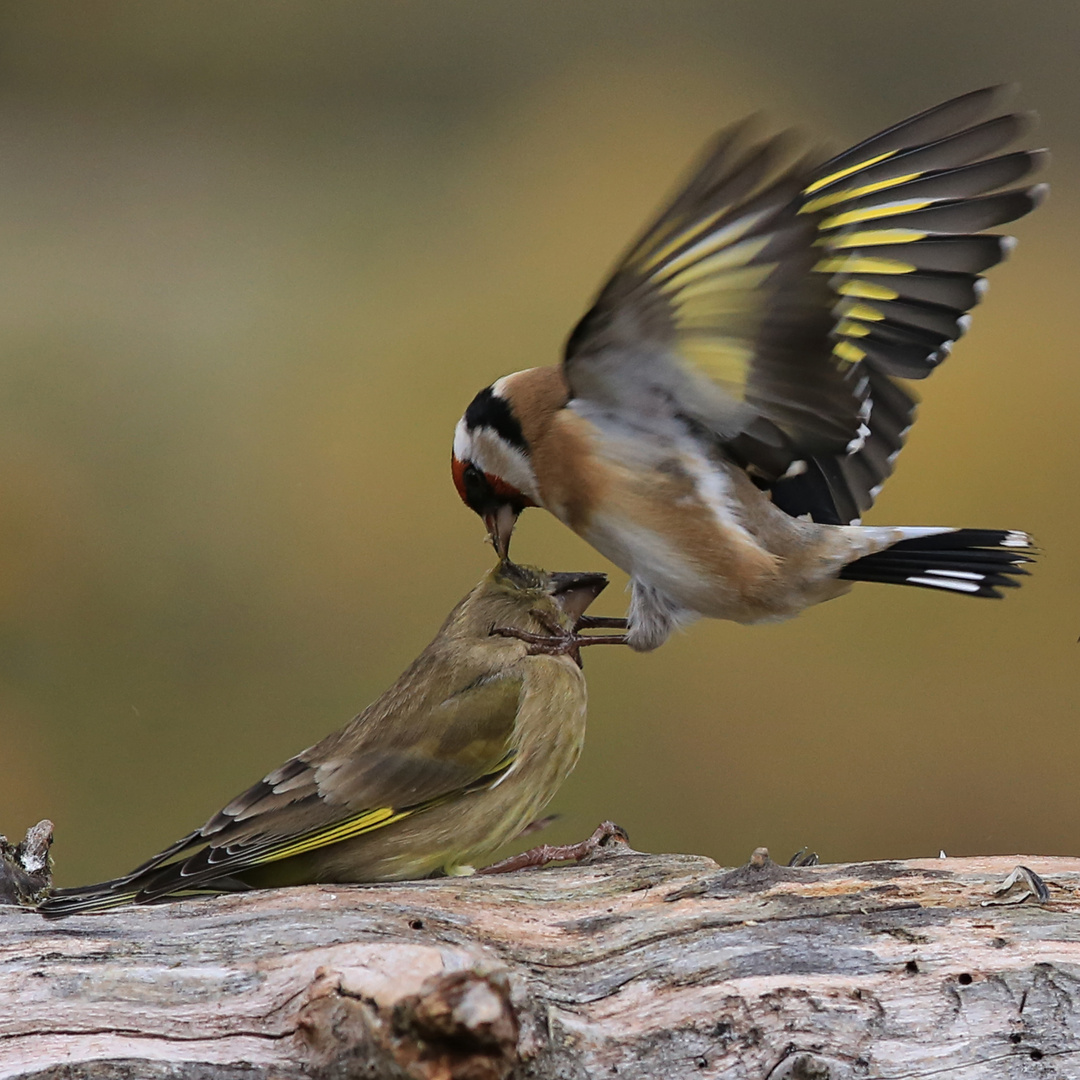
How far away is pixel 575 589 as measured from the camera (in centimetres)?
228

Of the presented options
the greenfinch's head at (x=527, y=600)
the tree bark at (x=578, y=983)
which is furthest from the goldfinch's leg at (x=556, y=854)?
the greenfinch's head at (x=527, y=600)

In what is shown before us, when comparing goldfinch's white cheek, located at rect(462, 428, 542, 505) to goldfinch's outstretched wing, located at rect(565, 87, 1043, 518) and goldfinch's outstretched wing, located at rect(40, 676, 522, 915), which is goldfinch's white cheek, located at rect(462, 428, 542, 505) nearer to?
goldfinch's outstretched wing, located at rect(565, 87, 1043, 518)

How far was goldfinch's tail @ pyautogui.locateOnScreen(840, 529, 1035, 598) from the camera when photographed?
6.23 ft

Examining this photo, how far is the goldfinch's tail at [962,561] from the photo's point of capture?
190 cm

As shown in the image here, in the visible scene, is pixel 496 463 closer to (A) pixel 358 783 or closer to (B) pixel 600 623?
(B) pixel 600 623

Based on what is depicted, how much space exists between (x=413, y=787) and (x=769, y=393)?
80 cm

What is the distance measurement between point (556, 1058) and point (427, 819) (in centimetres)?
62

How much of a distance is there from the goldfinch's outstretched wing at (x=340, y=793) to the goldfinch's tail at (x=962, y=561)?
0.64 metres

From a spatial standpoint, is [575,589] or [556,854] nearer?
[556,854]

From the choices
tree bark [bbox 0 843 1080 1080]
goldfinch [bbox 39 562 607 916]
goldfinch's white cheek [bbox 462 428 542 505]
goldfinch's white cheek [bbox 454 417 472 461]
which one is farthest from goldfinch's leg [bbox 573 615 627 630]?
tree bark [bbox 0 843 1080 1080]

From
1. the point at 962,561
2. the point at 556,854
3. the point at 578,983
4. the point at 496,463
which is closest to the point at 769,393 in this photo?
the point at 962,561

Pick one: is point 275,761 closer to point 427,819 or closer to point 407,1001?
point 427,819

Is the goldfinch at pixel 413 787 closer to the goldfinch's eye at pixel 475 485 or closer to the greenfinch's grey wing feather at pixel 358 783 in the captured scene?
the greenfinch's grey wing feather at pixel 358 783

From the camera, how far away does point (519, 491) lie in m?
2.19
